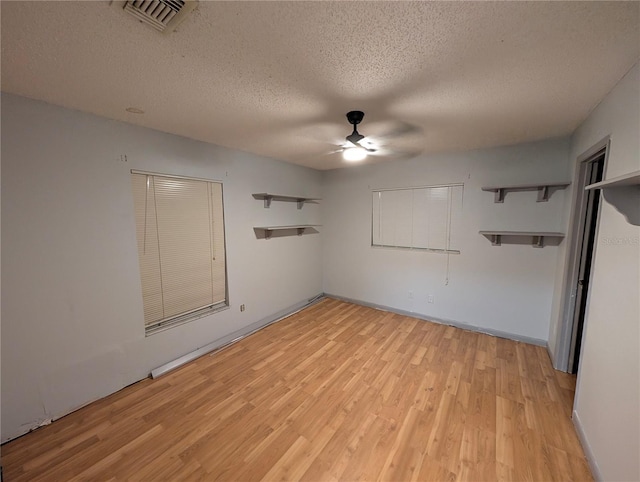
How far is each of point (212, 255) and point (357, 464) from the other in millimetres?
2579

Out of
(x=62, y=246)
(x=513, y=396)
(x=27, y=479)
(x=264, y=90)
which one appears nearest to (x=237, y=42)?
(x=264, y=90)

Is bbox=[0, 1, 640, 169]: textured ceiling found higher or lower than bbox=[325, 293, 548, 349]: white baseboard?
higher

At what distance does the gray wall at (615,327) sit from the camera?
4.19ft

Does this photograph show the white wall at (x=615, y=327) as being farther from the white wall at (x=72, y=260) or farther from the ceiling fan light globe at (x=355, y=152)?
the white wall at (x=72, y=260)

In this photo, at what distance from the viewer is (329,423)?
2014mm

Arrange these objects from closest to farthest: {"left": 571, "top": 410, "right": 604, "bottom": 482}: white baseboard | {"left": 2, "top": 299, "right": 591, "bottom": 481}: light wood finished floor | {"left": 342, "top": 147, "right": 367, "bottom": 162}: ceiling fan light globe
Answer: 1. {"left": 571, "top": 410, "right": 604, "bottom": 482}: white baseboard
2. {"left": 2, "top": 299, "right": 591, "bottom": 481}: light wood finished floor
3. {"left": 342, "top": 147, "right": 367, "bottom": 162}: ceiling fan light globe

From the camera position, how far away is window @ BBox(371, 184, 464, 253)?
11.8ft

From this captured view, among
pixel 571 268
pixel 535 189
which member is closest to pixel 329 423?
pixel 571 268

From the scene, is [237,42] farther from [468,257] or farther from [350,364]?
[468,257]

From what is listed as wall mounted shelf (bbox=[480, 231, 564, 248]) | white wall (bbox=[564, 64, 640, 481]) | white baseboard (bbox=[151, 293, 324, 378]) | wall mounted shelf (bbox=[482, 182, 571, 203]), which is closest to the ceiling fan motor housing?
white wall (bbox=[564, 64, 640, 481])

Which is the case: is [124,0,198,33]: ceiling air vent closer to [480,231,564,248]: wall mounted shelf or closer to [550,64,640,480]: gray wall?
[550,64,640,480]: gray wall

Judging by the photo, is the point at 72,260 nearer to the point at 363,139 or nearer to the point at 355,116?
the point at 355,116

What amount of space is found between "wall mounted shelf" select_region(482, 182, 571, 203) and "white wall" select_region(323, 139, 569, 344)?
0.19 feet

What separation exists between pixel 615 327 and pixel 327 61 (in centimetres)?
230
